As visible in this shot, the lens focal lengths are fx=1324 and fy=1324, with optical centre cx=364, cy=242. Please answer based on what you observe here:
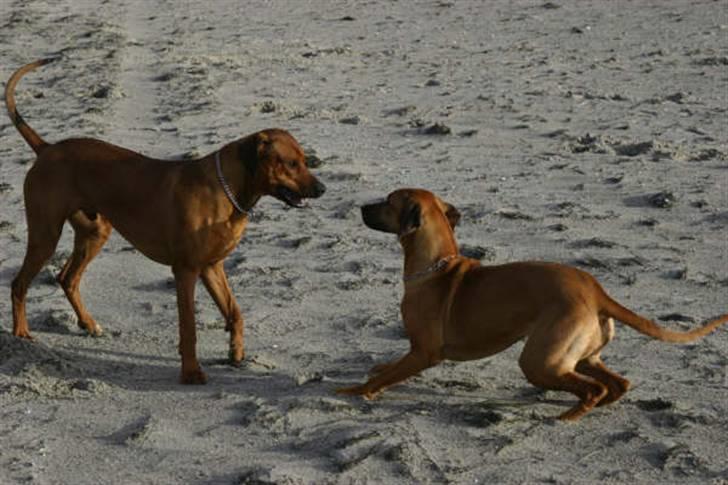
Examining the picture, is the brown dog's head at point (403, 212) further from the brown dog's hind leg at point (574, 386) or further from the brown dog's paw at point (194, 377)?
the brown dog's paw at point (194, 377)

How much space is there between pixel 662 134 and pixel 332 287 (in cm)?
419

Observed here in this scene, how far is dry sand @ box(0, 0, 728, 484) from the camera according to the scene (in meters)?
5.92

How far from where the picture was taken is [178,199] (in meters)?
6.74

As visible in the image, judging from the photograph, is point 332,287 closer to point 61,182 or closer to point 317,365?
point 317,365

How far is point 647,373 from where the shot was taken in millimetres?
6742

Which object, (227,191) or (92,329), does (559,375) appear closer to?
(227,191)

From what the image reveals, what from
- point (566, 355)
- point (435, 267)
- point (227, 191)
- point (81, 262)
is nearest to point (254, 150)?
point (227, 191)

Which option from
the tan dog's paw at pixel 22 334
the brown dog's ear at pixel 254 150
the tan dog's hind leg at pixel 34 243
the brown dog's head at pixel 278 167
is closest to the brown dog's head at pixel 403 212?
→ the brown dog's head at pixel 278 167

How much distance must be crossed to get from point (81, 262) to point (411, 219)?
7.12ft

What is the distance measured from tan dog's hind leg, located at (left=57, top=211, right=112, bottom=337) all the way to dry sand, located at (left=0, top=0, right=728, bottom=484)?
14cm

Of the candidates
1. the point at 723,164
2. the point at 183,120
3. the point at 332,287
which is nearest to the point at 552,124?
the point at 723,164

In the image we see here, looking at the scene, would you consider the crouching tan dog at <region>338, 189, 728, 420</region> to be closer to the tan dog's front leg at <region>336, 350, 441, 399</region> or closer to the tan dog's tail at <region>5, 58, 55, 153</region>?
the tan dog's front leg at <region>336, 350, 441, 399</region>

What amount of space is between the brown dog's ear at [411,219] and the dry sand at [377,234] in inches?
32.2

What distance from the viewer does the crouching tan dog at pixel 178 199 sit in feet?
22.1
